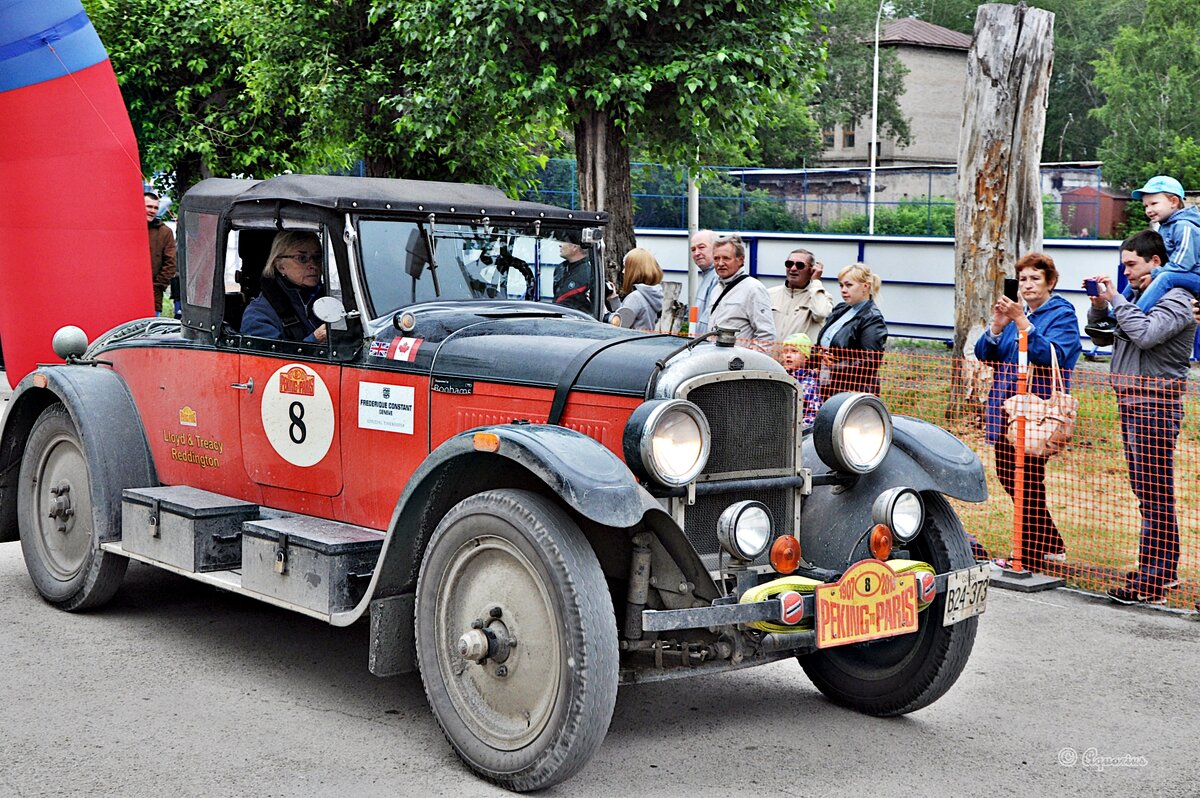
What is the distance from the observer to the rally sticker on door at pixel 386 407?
529 centimetres

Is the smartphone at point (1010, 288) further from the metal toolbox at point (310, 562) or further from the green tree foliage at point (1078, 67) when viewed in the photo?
the green tree foliage at point (1078, 67)

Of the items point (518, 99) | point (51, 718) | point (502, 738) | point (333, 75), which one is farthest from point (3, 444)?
point (333, 75)

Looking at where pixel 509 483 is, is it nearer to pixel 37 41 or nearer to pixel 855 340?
pixel 855 340

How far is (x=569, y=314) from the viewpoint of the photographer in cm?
596

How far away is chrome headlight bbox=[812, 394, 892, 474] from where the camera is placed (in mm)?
4980

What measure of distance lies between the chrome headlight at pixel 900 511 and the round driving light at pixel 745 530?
454 mm

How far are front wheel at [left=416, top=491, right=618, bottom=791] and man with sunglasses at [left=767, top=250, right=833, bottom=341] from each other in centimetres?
492

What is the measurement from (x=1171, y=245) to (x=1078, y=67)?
2661 inches

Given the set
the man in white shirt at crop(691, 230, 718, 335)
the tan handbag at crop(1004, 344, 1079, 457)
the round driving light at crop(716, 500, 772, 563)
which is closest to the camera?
the round driving light at crop(716, 500, 772, 563)

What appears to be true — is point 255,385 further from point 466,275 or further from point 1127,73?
point 1127,73

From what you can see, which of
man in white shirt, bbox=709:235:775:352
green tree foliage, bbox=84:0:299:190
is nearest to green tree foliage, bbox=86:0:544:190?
green tree foliage, bbox=84:0:299:190

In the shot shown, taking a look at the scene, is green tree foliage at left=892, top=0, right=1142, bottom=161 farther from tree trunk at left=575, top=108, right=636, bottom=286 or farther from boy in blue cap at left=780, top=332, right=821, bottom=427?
boy in blue cap at left=780, top=332, right=821, bottom=427

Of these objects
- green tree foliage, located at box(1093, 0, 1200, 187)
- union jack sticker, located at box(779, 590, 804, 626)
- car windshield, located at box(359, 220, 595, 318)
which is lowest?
union jack sticker, located at box(779, 590, 804, 626)

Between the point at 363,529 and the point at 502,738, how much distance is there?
1.35m
